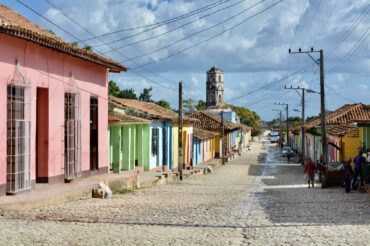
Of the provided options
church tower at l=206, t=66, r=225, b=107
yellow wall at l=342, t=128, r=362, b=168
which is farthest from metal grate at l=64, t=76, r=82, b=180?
church tower at l=206, t=66, r=225, b=107

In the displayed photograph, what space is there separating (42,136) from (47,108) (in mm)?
803

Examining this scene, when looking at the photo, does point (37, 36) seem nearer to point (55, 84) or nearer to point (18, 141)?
point (18, 141)

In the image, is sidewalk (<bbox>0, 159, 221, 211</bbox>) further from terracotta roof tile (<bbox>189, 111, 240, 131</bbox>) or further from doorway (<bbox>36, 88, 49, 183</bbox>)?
terracotta roof tile (<bbox>189, 111, 240, 131</bbox>)

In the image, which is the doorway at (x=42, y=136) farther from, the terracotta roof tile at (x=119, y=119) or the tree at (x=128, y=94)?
the tree at (x=128, y=94)

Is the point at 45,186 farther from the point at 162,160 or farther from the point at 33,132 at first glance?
the point at 162,160

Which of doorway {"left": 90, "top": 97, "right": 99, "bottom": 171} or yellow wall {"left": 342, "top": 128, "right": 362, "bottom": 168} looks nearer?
doorway {"left": 90, "top": 97, "right": 99, "bottom": 171}

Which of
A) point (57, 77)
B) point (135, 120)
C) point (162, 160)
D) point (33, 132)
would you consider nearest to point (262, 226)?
point (33, 132)

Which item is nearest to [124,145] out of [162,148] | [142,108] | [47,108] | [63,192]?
[162,148]

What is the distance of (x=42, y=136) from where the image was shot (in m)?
16.7

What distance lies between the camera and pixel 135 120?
2412cm

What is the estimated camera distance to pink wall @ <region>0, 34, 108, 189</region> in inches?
542

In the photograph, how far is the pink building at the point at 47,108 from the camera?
13930 millimetres

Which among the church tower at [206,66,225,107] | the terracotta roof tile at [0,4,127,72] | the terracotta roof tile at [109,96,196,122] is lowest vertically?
the terracotta roof tile at [109,96,196,122]

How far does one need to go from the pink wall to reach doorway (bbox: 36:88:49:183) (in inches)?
4.8
